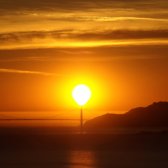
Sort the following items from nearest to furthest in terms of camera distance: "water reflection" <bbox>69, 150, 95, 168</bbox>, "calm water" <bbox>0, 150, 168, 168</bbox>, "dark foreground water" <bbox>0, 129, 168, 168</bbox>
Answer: "calm water" <bbox>0, 150, 168, 168</bbox> → "water reflection" <bbox>69, 150, 95, 168</bbox> → "dark foreground water" <bbox>0, 129, 168, 168</bbox>

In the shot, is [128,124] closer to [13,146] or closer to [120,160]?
[13,146]

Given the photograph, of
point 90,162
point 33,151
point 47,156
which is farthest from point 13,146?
point 90,162

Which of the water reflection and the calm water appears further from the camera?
the water reflection

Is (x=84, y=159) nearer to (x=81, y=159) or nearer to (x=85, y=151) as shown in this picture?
(x=81, y=159)

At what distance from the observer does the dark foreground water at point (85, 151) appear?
4483 cm

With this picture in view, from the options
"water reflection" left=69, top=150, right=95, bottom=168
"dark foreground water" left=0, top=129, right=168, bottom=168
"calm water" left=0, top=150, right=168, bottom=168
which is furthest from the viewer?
"dark foreground water" left=0, top=129, right=168, bottom=168

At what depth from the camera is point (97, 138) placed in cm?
5678

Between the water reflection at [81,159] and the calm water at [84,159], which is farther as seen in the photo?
the water reflection at [81,159]

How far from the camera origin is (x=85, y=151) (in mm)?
52188

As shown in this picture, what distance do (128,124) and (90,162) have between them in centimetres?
4860

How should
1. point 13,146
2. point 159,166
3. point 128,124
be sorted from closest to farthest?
point 159,166
point 13,146
point 128,124

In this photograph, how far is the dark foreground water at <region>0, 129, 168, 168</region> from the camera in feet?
147

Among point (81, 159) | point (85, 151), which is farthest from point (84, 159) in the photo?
point (85, 151)

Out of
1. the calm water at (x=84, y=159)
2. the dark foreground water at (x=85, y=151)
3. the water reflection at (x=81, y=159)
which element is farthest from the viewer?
the dark foreground water at (x=85, y=151)
